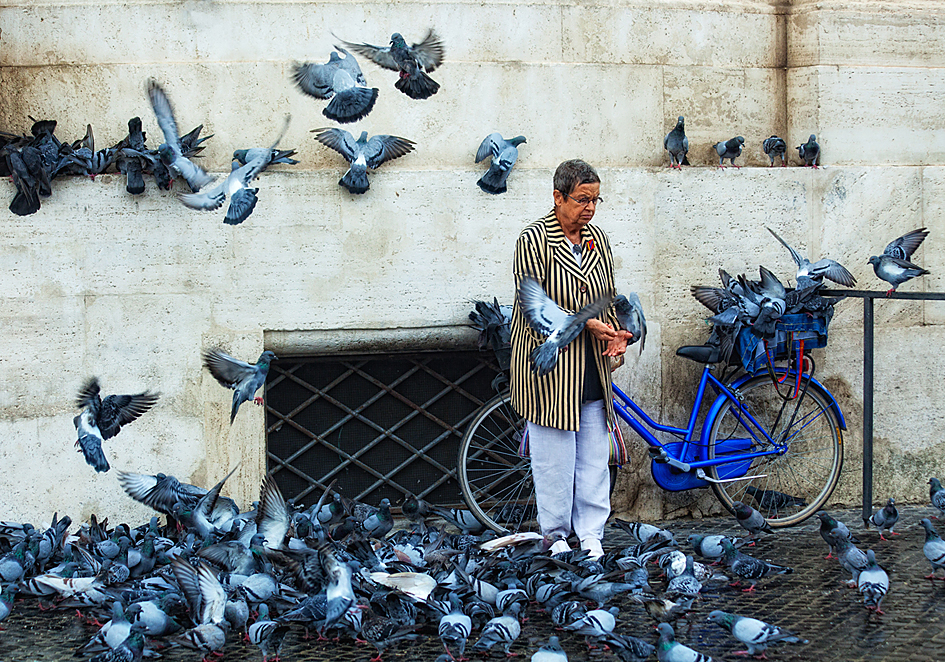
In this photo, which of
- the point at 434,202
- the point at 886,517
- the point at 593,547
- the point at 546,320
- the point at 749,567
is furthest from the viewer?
the point at 434,202

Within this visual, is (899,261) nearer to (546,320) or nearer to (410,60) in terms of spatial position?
(546,320)

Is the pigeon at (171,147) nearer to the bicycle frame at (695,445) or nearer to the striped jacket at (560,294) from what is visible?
the striped jacket at (560,294)

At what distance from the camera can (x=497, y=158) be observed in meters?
6.03

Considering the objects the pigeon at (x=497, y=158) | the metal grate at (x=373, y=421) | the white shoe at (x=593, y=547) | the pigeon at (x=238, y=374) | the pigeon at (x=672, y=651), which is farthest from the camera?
the metal grate at (x=373, y=421)

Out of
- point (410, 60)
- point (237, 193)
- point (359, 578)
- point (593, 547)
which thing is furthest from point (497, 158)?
point (359, 578)

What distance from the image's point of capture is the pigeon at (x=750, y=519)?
5.55 meters

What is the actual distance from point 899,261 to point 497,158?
2339mm

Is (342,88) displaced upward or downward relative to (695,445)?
upward

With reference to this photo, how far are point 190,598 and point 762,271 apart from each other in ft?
11.6

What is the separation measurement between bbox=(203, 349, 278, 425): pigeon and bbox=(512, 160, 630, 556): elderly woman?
148 cm

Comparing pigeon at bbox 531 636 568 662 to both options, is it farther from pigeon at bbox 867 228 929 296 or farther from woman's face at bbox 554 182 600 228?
pigeon at bbox 867 228 929 296

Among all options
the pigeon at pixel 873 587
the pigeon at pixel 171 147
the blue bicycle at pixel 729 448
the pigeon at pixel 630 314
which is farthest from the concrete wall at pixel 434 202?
the pigeon at pixel 873 587

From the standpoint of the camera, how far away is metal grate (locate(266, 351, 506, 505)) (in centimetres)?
624

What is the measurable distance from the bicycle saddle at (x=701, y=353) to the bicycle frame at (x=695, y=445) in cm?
8
